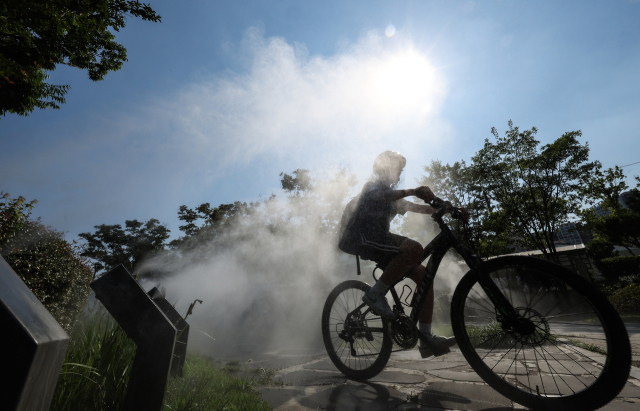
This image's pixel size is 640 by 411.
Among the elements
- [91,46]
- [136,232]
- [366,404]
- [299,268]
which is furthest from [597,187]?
[136,232]

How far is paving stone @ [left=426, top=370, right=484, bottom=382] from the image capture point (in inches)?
99.6

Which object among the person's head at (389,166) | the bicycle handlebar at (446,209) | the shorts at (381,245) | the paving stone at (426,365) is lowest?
the paving stone at (426,365)

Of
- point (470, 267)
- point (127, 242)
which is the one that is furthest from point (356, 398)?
point (127, 242)

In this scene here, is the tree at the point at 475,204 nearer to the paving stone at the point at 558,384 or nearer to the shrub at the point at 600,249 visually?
the shrub at the point at 600,249

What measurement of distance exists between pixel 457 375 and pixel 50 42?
34.9ft

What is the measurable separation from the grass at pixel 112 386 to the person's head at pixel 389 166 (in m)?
2.18

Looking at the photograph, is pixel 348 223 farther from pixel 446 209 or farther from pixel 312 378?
pixel 312 378

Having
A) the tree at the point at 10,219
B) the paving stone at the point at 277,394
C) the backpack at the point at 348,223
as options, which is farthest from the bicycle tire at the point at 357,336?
the tree at the point at 10,219

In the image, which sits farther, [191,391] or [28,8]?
[28,8]

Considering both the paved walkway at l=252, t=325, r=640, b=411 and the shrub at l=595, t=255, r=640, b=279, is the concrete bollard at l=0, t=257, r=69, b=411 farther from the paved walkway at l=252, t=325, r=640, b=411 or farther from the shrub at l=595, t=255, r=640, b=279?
the shrub at l=595, t=255, r=640, b=279

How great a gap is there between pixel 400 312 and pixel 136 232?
138ft

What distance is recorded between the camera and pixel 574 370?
2.28 meters

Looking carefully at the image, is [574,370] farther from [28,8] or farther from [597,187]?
[597,187]

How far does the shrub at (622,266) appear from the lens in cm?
1543
